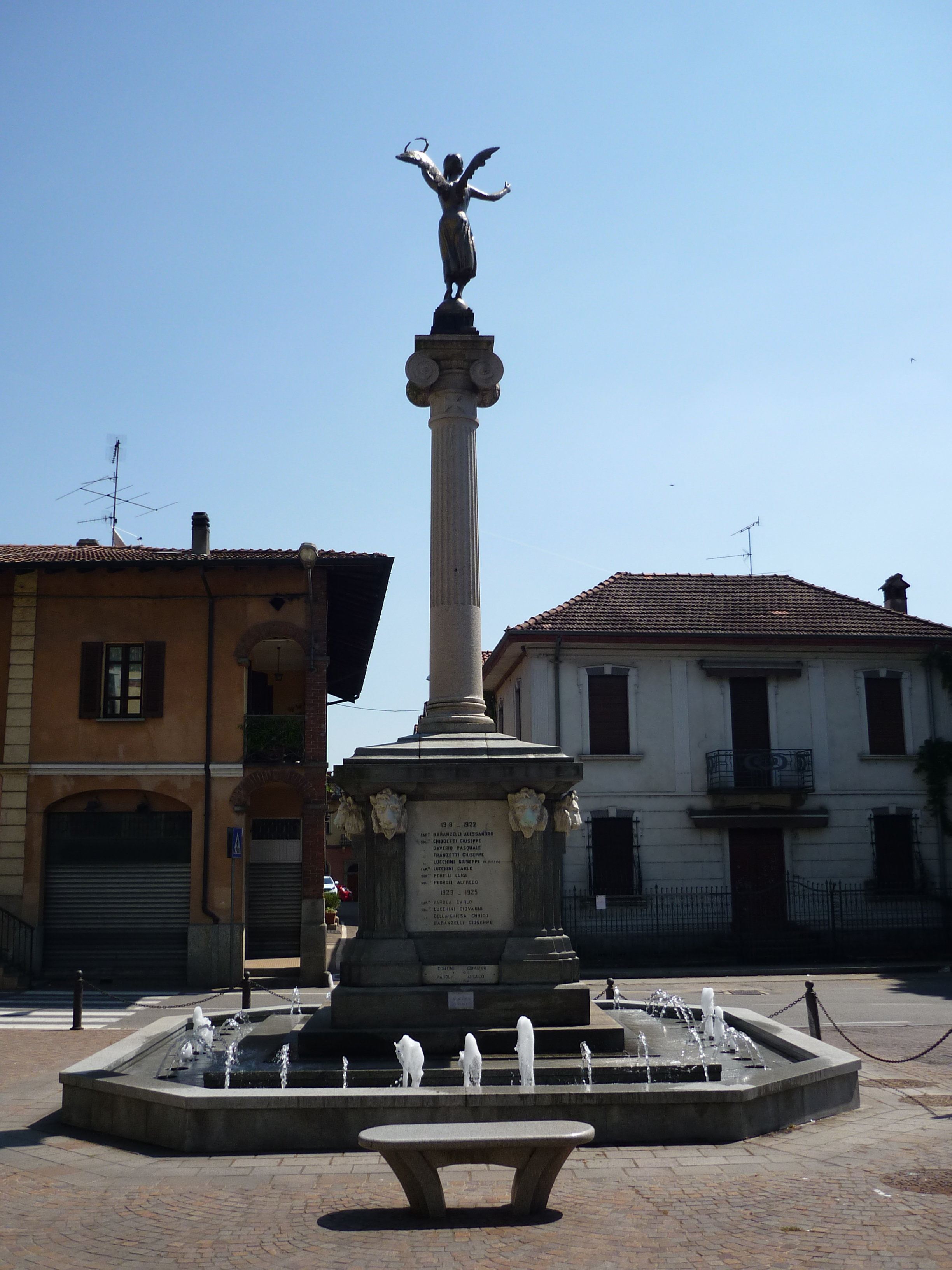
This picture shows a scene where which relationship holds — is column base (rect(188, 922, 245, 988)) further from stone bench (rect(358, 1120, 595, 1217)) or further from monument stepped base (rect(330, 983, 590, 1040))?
stone bench (rect(358, 1120, 595, 1217))

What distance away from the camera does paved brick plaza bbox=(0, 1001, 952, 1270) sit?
6191 millimetres

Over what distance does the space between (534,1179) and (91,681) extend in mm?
19349

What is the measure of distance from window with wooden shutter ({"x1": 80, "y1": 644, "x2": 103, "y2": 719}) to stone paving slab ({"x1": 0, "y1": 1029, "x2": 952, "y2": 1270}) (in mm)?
15578

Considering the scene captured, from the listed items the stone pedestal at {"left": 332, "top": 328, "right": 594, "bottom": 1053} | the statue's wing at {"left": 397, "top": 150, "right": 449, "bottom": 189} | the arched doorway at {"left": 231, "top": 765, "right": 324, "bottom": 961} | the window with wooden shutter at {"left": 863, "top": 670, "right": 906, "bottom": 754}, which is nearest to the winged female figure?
the statue's wing at {"left": 397, "top": 150, "right": 449, "bottom": 189}

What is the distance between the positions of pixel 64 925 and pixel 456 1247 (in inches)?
759

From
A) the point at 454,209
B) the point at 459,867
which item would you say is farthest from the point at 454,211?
the point at 459,867

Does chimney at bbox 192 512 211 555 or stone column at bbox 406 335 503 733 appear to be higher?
chimney at bbox 192 512 211 555

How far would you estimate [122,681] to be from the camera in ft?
80.3

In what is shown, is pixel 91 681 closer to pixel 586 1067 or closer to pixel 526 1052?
pixel 526 1052

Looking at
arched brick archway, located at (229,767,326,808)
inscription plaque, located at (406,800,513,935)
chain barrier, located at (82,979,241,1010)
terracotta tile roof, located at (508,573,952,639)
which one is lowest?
chain barrier, located at (82,979,241,1010)

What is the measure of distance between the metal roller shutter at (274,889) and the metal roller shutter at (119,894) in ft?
7.68

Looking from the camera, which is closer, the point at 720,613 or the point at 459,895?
the point at 459,895

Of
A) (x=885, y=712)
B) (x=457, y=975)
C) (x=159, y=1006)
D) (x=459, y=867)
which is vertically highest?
(x=885, y=712)

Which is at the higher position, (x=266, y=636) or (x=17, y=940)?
(x=266, y=636)
